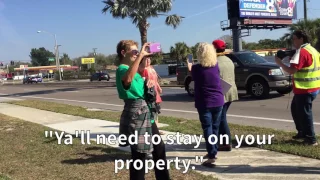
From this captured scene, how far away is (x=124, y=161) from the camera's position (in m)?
5.46

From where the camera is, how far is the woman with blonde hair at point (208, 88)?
4852mm

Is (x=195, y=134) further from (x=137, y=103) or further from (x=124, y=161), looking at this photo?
(x=137, y=103)

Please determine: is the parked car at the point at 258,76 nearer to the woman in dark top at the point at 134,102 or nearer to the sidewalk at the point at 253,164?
the sidewalk at the point at 253,164

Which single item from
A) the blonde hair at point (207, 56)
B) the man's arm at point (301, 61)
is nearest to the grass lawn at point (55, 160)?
the blonde hair at point (207, 56)

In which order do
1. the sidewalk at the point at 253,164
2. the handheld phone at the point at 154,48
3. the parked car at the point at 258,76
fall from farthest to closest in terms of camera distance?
1. the parked car at the point at 258,76
2. the sidewalk at the point at 253,164
3. the handheld phone at the point at 154,48

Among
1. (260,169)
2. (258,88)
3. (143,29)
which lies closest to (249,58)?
(258,88)

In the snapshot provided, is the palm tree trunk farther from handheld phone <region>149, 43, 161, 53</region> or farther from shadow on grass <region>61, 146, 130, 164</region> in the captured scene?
handheld phone <region>149, 43, 161, 53</region>

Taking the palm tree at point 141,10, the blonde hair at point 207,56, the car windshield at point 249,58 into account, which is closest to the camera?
the blonde hair at point 207,56

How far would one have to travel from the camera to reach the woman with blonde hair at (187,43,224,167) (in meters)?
4.85

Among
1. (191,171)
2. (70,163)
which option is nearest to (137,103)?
(191,171)

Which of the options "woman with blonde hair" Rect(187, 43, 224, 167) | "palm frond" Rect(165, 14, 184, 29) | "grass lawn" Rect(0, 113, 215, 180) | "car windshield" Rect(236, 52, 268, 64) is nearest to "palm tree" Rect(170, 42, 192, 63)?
"palm frond" Rect(165, 14, 184, 29)

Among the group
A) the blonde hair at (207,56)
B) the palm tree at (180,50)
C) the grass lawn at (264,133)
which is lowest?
the grass lawn at (264,133)

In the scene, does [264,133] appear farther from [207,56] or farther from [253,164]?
[207,56]

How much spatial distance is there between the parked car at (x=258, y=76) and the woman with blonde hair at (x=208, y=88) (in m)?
8.01
